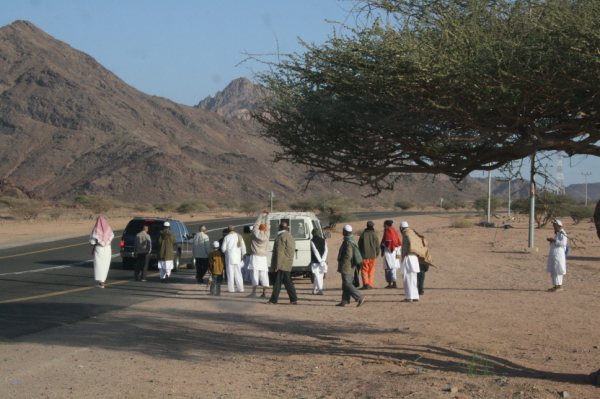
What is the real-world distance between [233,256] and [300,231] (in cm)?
359

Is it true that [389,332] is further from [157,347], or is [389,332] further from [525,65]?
[525,65]

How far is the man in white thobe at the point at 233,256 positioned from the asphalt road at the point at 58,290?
147cm

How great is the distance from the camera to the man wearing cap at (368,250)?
70.1ft

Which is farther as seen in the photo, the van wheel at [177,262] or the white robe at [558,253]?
the van wheel at [177,262]

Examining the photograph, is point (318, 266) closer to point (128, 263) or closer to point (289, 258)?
point (289, 258)

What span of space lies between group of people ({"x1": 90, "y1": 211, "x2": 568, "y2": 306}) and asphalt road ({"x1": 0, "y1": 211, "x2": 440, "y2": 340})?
1022mm

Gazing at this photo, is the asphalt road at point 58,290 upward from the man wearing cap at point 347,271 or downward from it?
downward

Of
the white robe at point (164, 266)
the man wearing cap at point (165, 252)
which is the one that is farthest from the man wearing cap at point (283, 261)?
the white robe at point (164, 266)

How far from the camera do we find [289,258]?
59.9 ft

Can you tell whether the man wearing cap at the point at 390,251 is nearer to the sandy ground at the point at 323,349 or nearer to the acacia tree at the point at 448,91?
the sandy ground at the point at 323,349

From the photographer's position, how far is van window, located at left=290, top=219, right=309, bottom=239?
23703mm

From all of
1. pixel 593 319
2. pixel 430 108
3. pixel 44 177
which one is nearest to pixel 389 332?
pixel 593 319

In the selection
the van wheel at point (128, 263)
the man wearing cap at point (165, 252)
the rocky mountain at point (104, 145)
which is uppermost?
the rocky mountain at point (104, 145)

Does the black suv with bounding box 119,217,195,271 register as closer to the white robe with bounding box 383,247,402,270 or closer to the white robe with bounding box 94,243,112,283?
the white robe with bounding box 94,243,112,283
